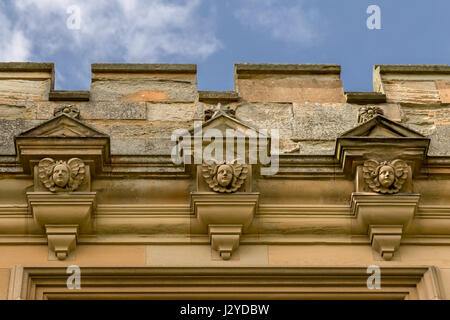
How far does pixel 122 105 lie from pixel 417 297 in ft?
9.67

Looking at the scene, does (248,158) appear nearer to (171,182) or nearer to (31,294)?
(171,182)

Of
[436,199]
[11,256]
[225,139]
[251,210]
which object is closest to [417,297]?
[436,199]

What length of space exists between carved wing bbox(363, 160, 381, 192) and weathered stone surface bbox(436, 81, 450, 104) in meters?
1.32

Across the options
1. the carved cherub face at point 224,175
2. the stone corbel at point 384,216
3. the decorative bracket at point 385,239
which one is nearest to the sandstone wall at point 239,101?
the carved cherub face at point 224,175

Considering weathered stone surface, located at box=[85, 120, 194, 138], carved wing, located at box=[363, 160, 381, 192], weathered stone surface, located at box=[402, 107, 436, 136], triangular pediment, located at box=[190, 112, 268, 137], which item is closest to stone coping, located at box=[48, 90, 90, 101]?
weathered stone surface, located at box=[85, 120, 194, 138]

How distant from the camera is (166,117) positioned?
8398 millimetres

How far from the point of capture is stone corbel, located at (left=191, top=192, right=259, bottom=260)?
735cm

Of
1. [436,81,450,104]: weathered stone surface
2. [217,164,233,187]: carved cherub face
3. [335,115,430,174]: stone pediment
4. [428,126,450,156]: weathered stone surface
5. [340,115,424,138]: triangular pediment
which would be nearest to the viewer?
[217,164,233,187]: carved cherub face

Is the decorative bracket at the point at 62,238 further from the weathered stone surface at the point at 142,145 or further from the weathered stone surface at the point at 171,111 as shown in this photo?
the weathered stone surface at the point at 171,111

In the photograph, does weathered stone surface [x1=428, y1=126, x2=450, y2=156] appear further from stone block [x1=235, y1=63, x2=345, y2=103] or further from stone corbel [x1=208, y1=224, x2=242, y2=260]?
stone corbel [x1=208, y1=224, x2=242, y2=260]

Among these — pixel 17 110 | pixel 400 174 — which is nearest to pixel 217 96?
pixel 17 110

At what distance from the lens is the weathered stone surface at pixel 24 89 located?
8508 mm

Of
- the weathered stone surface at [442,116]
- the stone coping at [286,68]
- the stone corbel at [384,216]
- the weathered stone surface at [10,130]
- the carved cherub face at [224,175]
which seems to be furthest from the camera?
the stone coping at [286,68]

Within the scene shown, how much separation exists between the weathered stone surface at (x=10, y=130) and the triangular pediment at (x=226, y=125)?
56.8 inches
